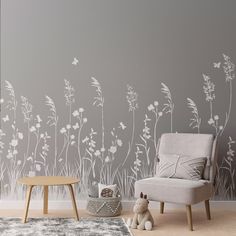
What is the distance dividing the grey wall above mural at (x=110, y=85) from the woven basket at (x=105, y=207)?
360 millimetres

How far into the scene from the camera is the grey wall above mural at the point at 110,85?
16.2 feet

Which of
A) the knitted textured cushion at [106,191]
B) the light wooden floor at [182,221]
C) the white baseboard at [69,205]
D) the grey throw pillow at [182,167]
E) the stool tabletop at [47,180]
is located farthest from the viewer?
the white baseboard at [69,205]

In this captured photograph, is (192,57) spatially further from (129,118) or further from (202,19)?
(129,118)

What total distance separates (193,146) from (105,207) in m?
0.99

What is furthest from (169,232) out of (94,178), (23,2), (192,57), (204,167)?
(23,2)

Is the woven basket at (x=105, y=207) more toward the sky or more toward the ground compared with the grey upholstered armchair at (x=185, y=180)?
more toward the ground

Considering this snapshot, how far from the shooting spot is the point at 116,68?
4961 mm

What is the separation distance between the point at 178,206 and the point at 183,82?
1.23 metres

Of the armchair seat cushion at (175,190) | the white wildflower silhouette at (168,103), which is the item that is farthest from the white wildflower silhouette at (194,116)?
the armchair seat cushion at (175,190)

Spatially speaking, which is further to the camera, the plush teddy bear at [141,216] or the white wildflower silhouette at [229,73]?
the white wildflower silhouette at [229,73]

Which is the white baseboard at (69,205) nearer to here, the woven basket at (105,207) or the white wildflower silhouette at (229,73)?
the woven basket at (105,207)

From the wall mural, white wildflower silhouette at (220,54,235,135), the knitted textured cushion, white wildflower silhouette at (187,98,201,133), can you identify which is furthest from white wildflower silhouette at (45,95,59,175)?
white wildflower silhouette at (220,54,235,135)

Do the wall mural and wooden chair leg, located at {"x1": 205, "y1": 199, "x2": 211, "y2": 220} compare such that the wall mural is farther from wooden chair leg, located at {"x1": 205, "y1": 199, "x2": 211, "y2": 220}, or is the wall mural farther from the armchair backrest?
wooden chair leg, located at {"x1": 205, "y1": 199, "x2": 211, "y2": 220}

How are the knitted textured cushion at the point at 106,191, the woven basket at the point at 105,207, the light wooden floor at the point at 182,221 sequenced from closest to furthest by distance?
the light wooden floor at the point at 182,221 → the woven basket at the point at 105,207 → the knitted textured cushion at the point at 106,191
